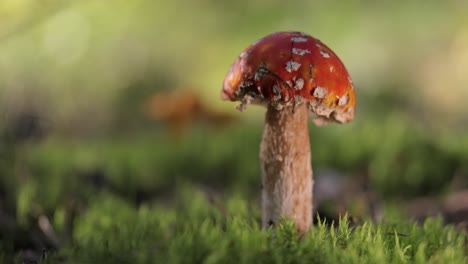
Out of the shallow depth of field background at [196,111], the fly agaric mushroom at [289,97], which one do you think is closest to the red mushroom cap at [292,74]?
the fly agaric mushroom at [289,97]

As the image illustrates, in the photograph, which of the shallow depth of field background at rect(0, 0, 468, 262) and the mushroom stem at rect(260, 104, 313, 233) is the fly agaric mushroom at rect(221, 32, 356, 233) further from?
the shallow depth of field background at rect(0, 0, 468, 262)

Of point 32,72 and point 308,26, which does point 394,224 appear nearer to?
point 308,26

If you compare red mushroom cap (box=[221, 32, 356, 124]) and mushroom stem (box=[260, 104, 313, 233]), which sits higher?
red mushroom cap (box=[221, 32, 356, 124])

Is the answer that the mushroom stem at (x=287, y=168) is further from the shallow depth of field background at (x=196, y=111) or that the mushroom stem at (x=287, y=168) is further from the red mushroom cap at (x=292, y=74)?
the shallow depth of field background at (x=196, y=111)

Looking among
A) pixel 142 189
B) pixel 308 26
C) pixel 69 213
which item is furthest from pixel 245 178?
pixel 308 26

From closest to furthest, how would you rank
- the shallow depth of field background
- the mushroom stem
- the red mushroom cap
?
the red mushroom cap, the mushroom stem, the shallow depth of field background

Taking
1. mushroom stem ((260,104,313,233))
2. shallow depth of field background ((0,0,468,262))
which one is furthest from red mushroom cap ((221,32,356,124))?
shallow depth of field background ((0,0,468,262))
